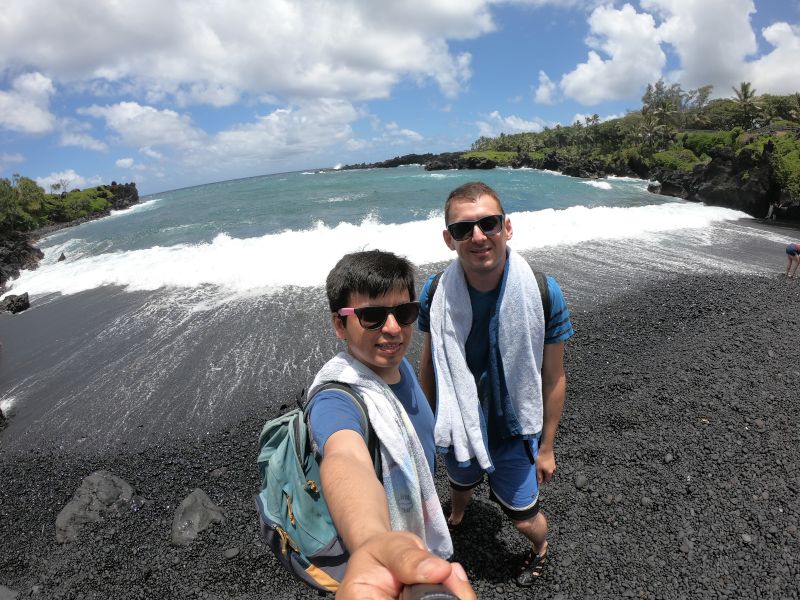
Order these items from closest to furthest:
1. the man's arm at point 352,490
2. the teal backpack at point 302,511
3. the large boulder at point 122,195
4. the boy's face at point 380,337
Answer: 1. the man's arm at point 352,490
2. the teal backpack at point 302,511
3. the boy's face at point 380,337
4. the large boulder at point 122,195

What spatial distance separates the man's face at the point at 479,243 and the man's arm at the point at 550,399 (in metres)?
0.61

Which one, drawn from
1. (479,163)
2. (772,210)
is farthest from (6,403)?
(479,163)

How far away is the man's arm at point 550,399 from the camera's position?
2.41m

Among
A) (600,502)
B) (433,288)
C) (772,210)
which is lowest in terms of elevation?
(772,210)

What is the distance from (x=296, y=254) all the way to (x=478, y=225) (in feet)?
40.5

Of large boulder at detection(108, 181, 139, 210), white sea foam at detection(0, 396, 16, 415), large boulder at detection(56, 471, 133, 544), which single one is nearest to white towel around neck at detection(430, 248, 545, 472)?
large boulder at detection(56, 471, 133, 544)

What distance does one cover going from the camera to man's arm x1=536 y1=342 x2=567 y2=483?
2408 millimetres

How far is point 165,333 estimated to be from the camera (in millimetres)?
8789

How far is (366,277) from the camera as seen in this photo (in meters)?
1.73

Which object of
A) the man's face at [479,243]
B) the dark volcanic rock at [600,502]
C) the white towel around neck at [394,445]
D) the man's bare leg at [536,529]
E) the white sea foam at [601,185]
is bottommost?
the white sea foam at [601,185]

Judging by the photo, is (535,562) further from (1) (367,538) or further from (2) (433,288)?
(1) (367,538)

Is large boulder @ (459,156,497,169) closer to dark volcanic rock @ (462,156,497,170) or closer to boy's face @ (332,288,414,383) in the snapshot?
dark volcanic rock @ (462,156,497,170)

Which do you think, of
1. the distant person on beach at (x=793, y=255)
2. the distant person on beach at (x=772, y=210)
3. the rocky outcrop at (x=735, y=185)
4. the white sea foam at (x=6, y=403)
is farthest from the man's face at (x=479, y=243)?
the distant person on beach at (x=772, y=210)

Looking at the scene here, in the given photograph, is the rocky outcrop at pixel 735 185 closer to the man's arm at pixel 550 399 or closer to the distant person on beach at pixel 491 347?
the man's arm at pixel 550 399
